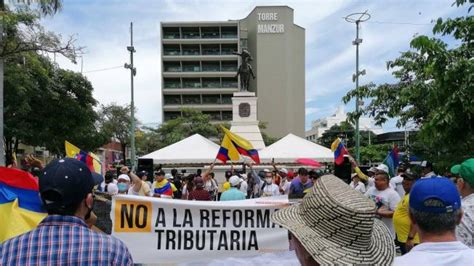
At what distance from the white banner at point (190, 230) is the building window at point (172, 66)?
71.6m

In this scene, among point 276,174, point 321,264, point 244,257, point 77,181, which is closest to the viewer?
point 321,264

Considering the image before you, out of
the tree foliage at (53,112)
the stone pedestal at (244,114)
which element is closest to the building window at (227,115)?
the stone pedestal at (244,114)

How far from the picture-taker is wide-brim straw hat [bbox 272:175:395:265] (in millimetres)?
1641

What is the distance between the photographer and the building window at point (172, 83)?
75.9m

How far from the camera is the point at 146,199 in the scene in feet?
19.4

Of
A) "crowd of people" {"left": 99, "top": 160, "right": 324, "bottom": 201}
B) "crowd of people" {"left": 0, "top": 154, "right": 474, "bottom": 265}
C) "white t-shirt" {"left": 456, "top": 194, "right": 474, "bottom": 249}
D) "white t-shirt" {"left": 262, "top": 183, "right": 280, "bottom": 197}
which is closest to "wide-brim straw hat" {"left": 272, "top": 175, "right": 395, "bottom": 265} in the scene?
"crowd of people" {"left": 0, "top": 154, "right": 474, "bottom": 265}

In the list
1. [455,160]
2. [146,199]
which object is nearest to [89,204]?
[146,199]

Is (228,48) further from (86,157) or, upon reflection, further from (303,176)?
(86,157)

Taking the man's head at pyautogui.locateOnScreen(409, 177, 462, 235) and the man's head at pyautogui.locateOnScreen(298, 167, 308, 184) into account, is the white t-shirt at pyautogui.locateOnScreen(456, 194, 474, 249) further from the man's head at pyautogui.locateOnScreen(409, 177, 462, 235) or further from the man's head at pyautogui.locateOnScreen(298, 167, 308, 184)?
the man's head at pyautogui.locateOnScreen(298, 167, 308, 184)

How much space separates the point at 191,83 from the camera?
76.8 metres

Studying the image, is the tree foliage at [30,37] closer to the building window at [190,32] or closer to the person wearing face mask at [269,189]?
the person wearing face mask at [269,189]

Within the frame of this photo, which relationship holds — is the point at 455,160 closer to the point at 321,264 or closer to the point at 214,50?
the point at 321,264

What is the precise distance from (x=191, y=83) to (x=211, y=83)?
3.31 m

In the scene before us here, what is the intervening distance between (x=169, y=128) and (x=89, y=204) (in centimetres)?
5428
